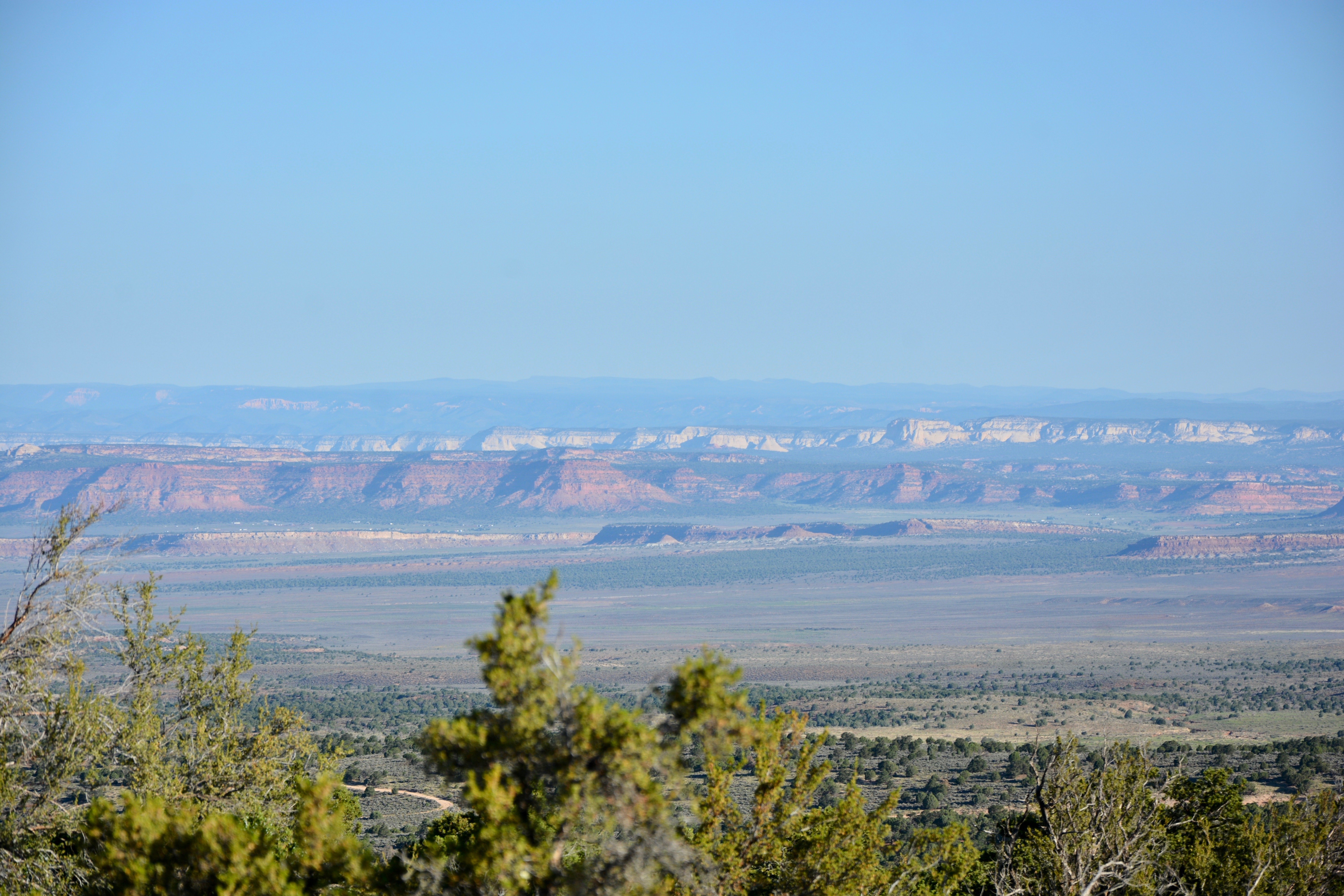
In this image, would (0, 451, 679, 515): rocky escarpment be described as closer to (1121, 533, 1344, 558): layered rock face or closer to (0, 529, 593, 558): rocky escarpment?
(0, 529, 593, 558): rocky escarpment

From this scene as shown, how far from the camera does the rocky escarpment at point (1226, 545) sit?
129375mm

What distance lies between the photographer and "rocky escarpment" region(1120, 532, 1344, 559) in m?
129

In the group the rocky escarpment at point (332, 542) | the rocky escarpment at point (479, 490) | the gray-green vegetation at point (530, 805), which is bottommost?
the rocky escarpment at point (332, 542)

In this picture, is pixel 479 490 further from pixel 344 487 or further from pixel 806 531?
pixel 806 531

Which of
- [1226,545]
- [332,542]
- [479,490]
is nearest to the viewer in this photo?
[1226,545]

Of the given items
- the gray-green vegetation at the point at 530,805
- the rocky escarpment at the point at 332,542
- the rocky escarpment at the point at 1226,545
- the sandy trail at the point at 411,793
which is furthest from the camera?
the rocky escarpment at the point at 332,542

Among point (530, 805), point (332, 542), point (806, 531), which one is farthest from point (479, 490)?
point (530, 805)

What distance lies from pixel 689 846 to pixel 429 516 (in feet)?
560

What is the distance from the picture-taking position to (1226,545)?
131m

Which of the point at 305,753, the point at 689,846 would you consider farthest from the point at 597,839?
the point at 305,753

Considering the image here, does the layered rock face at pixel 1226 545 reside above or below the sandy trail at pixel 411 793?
below

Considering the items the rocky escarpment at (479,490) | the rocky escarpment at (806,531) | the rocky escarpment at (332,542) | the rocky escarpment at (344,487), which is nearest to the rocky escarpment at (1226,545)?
the rocky escarpment at (806,531)

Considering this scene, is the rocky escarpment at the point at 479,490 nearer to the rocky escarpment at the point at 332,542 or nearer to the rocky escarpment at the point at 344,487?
the rocky escarpment at the point at 344,487

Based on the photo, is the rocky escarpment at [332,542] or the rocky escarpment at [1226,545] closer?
the rocky escarpment at [1226,545]
